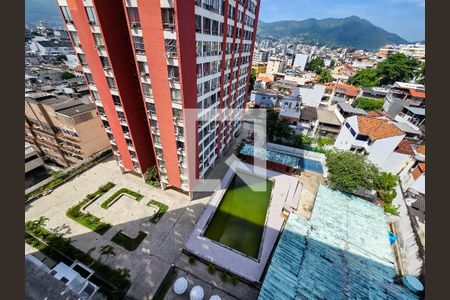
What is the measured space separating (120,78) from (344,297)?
2832 cm

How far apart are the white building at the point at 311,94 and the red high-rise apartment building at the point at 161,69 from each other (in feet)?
103

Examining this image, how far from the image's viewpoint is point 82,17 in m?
16.4

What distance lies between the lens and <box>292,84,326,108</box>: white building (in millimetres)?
51688

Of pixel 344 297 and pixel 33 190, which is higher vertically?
pixel 344 297

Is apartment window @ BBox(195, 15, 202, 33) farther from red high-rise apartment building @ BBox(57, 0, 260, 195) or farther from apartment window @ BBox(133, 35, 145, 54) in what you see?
A: apartment window @ BBox(133, 35, 145, 54)

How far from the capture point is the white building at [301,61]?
368ft

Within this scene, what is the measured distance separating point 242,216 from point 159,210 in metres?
10.7

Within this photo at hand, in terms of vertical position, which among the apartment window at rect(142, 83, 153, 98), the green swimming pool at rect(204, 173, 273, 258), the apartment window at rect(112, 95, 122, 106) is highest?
the apartment window at rect(142, 83, 153, 98)

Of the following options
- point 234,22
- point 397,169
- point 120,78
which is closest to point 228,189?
point 120,78

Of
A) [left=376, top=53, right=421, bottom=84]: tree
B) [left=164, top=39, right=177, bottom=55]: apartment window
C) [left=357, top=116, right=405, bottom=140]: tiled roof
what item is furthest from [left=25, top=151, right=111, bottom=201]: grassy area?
[left=376, top=53, right=421, bottom=84]: tree

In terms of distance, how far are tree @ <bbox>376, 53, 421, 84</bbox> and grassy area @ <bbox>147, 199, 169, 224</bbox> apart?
92115 mm

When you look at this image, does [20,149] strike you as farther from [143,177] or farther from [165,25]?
[143,177]

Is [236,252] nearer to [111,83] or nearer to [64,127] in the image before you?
[111,83]

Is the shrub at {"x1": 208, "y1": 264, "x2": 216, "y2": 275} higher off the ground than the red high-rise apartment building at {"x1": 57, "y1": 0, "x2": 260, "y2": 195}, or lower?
lower
